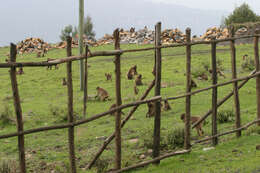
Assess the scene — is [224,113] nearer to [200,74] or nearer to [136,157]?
[136,157]

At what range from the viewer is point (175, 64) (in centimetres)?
2120

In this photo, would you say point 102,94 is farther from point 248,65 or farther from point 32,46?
point 32,46

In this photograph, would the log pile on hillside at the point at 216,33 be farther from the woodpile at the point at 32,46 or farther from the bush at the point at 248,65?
the bush at the point at 248,65

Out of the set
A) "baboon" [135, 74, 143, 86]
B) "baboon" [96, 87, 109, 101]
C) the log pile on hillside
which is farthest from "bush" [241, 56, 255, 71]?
the log pile on hillside

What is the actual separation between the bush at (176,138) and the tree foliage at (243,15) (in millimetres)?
38042

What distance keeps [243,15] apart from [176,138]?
3900cm

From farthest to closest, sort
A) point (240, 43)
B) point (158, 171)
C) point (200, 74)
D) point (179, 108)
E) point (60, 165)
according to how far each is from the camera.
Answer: point (240, 43), point (200, 74), point (179, 108), point (60, 165), point (158, 171)

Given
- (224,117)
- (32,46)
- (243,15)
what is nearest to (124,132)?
(224,117)

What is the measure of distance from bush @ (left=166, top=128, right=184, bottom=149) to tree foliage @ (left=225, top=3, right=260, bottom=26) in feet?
125

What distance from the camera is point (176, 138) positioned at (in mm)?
7652

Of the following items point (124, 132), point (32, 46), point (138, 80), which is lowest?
point (124, 132)

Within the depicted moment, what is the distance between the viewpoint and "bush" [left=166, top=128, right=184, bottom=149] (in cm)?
761

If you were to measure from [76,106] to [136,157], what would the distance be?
5.73 metres

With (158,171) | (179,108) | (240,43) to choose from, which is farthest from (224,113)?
(240,43)
